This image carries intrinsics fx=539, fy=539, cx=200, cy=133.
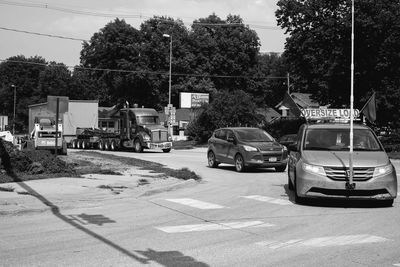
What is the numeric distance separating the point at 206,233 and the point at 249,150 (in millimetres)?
11689

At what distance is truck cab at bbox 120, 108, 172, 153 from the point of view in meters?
37.4

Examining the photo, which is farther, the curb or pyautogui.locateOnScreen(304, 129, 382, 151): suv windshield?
the curb

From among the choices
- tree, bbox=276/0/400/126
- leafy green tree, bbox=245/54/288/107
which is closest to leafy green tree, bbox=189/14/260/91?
leafy green tree, bbox=245/54/288/107

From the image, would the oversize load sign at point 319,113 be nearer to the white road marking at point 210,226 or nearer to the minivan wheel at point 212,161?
the minivan wheel at point 212,161

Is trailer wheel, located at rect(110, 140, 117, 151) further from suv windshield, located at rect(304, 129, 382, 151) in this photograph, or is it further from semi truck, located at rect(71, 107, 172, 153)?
suv windshield, located at rect(304, 129, 382, 151)

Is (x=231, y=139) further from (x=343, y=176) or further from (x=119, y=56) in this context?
(x=119, y=56)

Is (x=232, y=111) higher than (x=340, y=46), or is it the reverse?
(x=340, y=46)

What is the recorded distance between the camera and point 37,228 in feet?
28.7

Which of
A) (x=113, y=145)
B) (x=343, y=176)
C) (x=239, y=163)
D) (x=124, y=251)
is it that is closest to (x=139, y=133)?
(x=113, y=145)

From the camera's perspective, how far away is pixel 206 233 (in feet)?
27.5

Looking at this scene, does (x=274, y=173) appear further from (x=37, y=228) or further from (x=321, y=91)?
(x=321, y=91)

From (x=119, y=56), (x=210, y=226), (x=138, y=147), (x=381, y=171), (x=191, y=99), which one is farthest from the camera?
(x=119, y=56)

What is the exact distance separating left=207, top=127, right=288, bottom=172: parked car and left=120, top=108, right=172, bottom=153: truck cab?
15.8m

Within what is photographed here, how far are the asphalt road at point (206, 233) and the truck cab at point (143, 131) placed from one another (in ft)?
80.8
